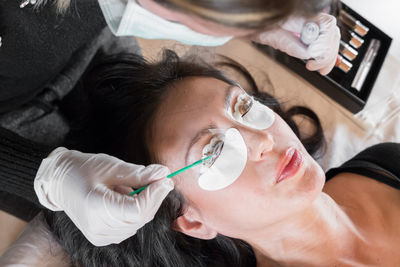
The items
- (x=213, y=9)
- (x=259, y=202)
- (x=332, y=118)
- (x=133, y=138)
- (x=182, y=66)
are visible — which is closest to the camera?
(x=213, y=9)

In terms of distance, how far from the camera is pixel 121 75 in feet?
3.34

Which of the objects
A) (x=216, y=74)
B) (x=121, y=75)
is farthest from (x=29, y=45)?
(x=216, y=74)

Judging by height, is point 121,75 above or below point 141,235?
A: above

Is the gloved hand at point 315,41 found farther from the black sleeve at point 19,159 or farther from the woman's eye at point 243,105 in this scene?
the black sleeve at point 19,159

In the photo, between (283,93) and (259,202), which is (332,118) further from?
(259,202)

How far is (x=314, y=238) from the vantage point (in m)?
0.90

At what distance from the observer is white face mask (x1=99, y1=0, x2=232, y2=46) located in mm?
609

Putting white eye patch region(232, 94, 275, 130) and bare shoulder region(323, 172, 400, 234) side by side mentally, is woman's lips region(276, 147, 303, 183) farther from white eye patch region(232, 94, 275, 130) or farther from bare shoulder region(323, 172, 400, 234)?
bare shoulder region(323, 172, 400, 234)

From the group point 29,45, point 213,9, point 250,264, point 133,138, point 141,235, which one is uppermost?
point 213,9

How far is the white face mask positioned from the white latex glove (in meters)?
0.60

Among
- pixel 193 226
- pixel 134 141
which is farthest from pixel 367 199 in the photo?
pixel 134 141

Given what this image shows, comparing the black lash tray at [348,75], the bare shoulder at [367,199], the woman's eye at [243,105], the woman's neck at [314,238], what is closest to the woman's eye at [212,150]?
the woman's eye at [243,105]

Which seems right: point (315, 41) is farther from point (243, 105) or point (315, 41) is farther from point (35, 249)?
point (35, 249)

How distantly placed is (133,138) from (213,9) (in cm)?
53
